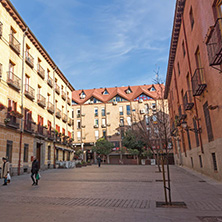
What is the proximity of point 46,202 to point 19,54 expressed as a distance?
16990 mm

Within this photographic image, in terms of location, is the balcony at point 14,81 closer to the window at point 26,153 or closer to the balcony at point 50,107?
the window at point 26,153

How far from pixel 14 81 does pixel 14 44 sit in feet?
11.2

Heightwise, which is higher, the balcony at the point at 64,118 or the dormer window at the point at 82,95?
the dormer window at the point at 82,95

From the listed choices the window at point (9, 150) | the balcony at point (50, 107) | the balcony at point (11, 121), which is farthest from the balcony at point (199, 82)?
the balcony at point (50, 107)

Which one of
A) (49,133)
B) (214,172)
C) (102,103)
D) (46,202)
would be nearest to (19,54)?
(49,133)

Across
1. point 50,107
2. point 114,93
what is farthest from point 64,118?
point 114,93

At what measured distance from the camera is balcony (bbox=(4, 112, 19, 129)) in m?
17.3

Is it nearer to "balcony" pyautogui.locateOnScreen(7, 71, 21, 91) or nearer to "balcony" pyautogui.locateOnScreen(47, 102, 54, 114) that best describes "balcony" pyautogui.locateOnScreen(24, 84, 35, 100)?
"balcony" pyautogui.locateOnScreen(7, 71, 21, 91)

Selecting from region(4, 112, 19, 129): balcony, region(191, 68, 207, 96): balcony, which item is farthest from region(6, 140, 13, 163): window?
region(191, 68, 207, 96): balcony

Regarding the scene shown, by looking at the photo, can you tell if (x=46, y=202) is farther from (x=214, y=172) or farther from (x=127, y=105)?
(x=127, y=105)

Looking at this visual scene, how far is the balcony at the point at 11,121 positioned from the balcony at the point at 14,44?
578 centimetres

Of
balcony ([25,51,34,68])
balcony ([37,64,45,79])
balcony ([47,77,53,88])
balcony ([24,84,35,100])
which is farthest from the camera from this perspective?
balcony ([47,77,53,88])

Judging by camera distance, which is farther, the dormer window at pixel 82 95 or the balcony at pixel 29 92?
the dormer window at pixel 82 95

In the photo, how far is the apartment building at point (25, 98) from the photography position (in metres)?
18.3
